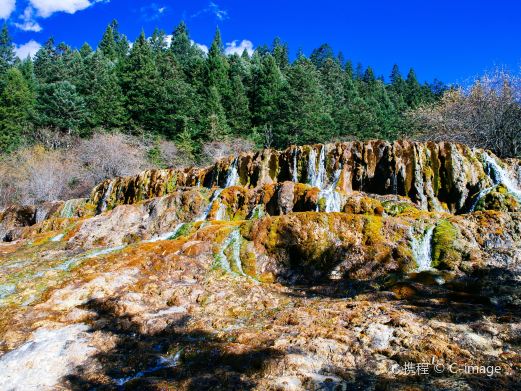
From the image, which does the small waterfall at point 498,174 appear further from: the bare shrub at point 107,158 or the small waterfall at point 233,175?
the bare shrub at point 107,158

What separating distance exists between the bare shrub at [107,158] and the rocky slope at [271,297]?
20.4m

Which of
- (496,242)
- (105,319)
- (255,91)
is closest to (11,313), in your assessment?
(105,319)

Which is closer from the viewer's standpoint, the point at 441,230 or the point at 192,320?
the point at 192,320

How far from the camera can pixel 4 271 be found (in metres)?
10.0

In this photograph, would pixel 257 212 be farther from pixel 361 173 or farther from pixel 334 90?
pixel 334 90

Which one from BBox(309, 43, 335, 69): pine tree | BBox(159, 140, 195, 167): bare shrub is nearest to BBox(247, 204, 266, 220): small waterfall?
BBox(159, 140, 195, 167): bare shrub

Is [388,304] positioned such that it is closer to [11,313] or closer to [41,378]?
[41,378]

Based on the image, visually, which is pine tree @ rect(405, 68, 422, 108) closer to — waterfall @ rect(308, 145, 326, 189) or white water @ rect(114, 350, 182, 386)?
waterfall @ rect(308, 145, 326, 189)

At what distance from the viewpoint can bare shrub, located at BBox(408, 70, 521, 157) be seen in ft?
85.6

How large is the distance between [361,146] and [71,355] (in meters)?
15.5

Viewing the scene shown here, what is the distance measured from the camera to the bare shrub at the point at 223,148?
36.9 meters

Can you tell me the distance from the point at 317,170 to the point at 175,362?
14672 mm

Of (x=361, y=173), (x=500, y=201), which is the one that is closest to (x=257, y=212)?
(x=361, y=173)

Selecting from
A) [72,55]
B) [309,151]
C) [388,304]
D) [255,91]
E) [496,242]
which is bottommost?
[388,304]
